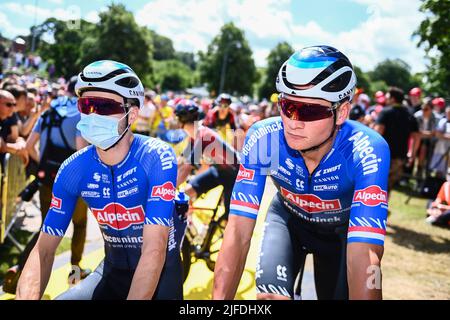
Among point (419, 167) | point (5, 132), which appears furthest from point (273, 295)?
point (419, 167)

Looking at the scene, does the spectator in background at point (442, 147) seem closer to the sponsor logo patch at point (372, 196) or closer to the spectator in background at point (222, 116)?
the spectator in background at point (222, 116)

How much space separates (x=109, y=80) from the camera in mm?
2746

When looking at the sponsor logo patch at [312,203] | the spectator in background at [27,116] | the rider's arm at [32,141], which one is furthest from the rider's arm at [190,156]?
the spectator in background at [27,116]

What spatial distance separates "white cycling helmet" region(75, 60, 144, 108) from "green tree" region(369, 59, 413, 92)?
109m

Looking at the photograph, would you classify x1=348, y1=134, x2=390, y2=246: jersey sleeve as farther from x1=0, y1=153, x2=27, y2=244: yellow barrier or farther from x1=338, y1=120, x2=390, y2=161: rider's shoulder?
x1=0, y1=153, x2=27, y2=244: yellow barrier

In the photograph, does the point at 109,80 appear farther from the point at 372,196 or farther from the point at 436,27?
the point at 436,27

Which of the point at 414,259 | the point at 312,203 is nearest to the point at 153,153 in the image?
the point at 312,203

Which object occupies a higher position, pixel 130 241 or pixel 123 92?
pixel 123 92

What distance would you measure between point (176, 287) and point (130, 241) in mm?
460

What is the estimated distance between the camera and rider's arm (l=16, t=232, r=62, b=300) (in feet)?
7.80

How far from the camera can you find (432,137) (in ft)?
35.8

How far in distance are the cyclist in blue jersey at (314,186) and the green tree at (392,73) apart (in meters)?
109

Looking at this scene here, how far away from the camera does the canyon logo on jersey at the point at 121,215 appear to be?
2818mm

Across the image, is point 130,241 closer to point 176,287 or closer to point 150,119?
point 176,287
